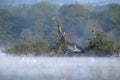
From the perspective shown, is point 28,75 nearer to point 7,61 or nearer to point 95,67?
point 7,61

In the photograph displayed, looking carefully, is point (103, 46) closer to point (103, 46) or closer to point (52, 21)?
point (103, 46)

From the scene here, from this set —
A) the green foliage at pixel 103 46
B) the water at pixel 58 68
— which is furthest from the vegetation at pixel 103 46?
the water at pixel 58 68

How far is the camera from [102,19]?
281 inches

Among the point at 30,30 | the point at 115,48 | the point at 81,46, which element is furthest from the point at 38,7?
the point at 115,48

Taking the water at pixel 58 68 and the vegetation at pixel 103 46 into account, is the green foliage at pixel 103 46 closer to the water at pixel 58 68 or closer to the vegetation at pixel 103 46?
the vegetation at pixel 103 46

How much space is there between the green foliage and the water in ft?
0.36

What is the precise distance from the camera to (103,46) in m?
7.12

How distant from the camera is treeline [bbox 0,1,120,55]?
710 cm

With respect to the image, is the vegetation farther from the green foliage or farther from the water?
the water

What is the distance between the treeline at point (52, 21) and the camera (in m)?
7.10

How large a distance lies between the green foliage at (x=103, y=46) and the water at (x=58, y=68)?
0.11m

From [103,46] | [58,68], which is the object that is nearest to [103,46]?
[103,46]

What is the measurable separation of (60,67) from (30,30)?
0.75 m

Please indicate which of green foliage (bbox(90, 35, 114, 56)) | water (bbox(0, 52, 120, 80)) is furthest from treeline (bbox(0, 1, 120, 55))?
water (bbox(0, 52, 120, 80))
